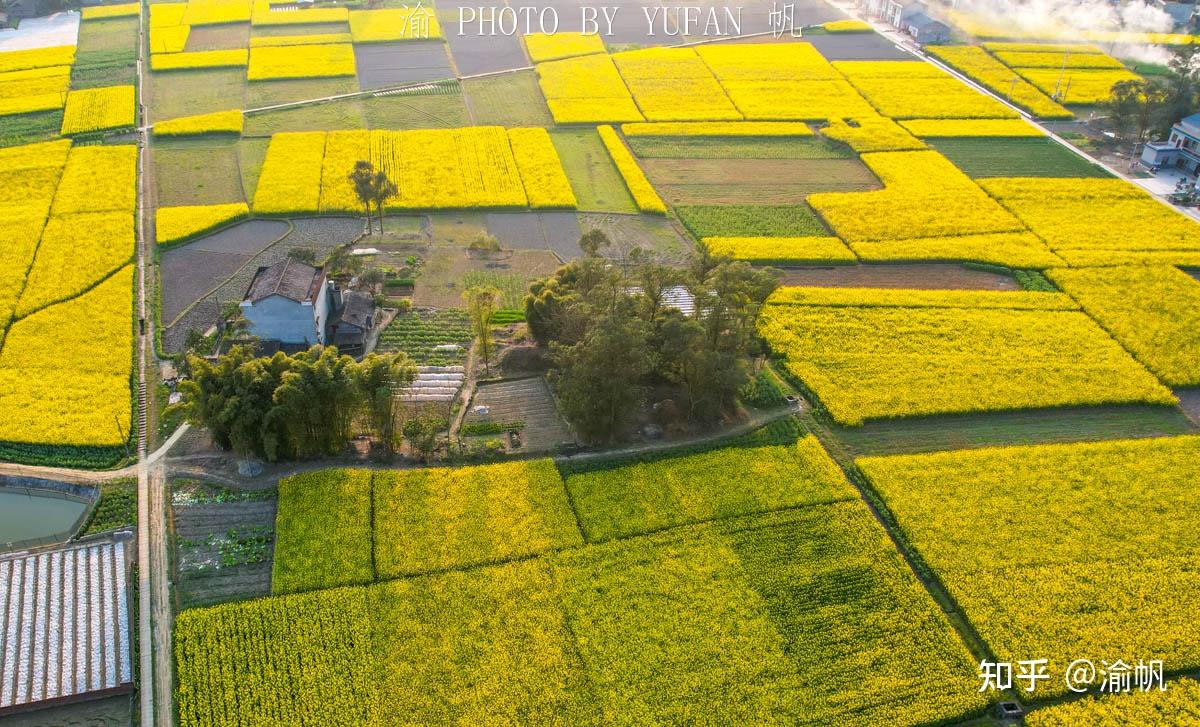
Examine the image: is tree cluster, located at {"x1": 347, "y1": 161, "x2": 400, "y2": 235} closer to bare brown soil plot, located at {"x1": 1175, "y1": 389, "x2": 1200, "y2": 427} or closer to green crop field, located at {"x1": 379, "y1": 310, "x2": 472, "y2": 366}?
green crop field, located at {"x1": 379, "y1": 310, "x2": 472, "y2": 366}

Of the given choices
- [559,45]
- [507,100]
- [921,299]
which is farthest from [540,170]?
[559,45]

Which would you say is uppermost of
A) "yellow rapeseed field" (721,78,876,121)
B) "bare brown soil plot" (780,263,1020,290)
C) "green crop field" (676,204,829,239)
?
"yellow rapeseed field" (721,78,876,121)

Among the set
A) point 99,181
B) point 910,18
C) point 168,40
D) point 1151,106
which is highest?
point 910,18

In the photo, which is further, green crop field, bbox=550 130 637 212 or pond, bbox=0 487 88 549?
green crop field, bbox=550 130 637 212

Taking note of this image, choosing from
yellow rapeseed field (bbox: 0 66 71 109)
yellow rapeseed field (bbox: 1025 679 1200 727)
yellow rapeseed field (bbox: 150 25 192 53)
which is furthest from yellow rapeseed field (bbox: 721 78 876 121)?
yellow rapeseed field (bbox: 0 66 71 109)

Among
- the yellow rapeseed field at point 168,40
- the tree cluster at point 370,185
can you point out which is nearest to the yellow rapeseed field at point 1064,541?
the tree cluster at point 370,185

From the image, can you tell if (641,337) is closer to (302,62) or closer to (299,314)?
(299,314)

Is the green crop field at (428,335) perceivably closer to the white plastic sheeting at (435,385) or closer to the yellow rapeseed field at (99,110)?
the white plastic sheeting at (435,385)
